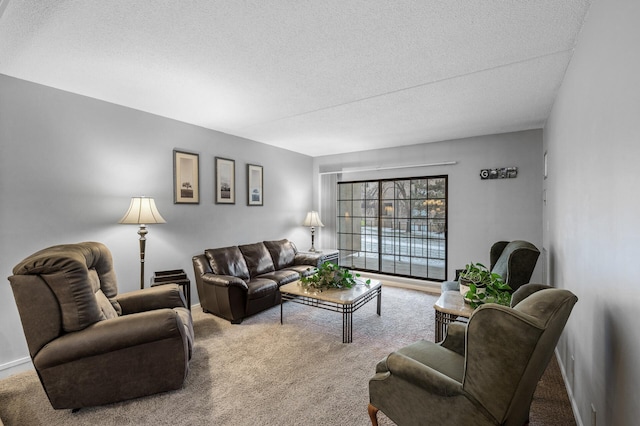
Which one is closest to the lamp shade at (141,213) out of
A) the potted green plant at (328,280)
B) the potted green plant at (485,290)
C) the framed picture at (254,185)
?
the framed picture at (254,185)

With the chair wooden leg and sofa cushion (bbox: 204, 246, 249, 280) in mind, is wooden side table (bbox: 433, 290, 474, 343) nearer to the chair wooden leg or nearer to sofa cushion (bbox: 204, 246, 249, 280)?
the chair wooden leg

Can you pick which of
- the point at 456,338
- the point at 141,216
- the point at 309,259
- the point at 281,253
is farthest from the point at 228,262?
the point at 456,338

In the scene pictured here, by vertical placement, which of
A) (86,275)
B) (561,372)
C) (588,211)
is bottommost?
(561,372)

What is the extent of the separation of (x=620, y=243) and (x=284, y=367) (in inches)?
94.3

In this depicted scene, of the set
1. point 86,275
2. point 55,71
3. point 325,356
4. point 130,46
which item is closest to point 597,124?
point 325,356

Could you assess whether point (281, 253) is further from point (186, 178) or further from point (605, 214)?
point (605, 214)

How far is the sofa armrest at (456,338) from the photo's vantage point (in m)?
1.88

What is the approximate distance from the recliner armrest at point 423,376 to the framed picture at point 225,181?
353cm

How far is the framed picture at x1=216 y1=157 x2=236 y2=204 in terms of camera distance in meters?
4.32

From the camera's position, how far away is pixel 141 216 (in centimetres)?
309

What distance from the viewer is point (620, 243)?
1246 millimetres

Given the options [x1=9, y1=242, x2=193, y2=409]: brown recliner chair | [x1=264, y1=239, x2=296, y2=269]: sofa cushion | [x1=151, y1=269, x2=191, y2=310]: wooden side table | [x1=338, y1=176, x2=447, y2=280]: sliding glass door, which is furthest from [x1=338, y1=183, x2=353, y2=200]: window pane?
[x1=9, y1=242, x2=193, y2=409]: brown recliner chair

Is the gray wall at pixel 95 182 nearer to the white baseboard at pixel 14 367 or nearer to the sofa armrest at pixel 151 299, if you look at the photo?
the white baseboard at pixel 14 367

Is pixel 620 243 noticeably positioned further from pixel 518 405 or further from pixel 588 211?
pixel 518 405
